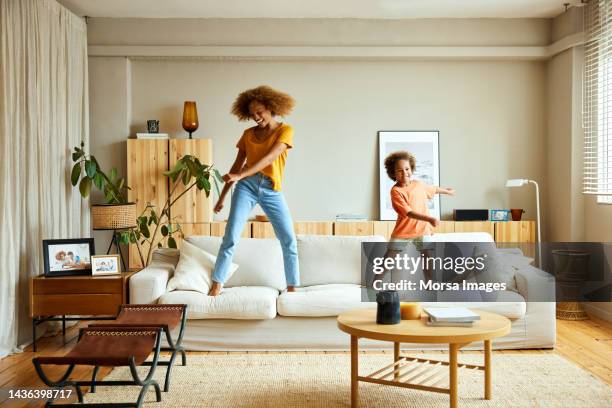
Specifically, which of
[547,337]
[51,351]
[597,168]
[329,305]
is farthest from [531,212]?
[51,351]

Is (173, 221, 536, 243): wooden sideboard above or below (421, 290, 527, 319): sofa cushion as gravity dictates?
above

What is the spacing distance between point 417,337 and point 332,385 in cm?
80

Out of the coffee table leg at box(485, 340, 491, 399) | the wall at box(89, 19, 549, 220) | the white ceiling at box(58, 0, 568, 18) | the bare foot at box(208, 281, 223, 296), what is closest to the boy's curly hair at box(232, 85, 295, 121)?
the bare foot at box(208, 281, 223, 296)

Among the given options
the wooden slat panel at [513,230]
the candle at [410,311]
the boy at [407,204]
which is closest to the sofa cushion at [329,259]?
the boy at [407,204]

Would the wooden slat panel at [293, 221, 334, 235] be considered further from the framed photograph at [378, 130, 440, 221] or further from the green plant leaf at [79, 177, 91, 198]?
the green plant leaf at [79, 177, 91, 198]

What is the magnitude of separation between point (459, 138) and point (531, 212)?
1020 mm

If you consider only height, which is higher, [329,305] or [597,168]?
[597,168]

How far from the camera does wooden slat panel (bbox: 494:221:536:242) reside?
5.80 metres

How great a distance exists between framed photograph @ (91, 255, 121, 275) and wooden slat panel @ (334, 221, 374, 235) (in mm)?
2082

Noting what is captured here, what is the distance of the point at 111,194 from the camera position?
552 centimetres

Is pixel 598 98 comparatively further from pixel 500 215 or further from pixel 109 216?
pixel 109 216

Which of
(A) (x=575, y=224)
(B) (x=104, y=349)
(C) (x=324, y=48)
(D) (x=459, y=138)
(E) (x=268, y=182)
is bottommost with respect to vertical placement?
(B) (x=104, y=349)

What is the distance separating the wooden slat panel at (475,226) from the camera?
229 inches

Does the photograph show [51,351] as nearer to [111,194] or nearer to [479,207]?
[111,194]
